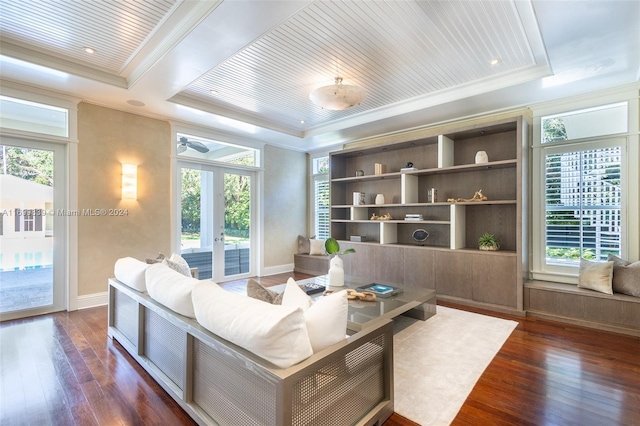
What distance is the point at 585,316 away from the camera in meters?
3.51

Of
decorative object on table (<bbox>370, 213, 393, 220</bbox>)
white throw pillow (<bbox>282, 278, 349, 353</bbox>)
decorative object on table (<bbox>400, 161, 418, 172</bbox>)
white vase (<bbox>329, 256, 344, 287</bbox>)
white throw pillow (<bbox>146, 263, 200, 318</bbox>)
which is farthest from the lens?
decorative object on table (<bbox>370, 213, 393, 220</bbox>)

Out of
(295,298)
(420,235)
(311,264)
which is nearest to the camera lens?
(295,298)

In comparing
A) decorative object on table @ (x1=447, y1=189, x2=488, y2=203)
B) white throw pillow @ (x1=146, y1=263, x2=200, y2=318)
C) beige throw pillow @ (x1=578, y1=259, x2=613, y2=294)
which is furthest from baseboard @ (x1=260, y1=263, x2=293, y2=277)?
beige throw pillow @ (x1=578, y1=259, x2=613, y2=294)

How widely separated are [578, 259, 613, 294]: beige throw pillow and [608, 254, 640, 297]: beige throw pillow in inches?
2.7

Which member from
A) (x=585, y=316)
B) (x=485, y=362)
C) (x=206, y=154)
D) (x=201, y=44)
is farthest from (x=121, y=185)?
(x=585, y=316)

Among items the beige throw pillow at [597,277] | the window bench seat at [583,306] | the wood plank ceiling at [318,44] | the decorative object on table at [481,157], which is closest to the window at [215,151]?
the wood plank ceiling at [318,44]

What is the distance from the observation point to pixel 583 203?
3.99m

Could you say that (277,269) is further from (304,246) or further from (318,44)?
(318,44)

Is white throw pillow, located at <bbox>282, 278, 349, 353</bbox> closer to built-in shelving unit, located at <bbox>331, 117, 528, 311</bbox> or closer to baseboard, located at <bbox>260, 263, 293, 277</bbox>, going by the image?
built-in shelving unit, located at <bbox>331, 117, 528, 311</bbox>

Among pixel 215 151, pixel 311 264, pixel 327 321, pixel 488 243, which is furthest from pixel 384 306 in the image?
pixel 215 151

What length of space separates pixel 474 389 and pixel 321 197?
5344mm

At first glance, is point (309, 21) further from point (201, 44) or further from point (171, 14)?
point (171, 14)

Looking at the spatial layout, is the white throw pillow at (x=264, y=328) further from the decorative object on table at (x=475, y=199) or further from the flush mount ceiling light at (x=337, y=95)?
the decorative object on table at (x=475, y=199)

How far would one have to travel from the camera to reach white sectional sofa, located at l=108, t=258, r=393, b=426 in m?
1.41
